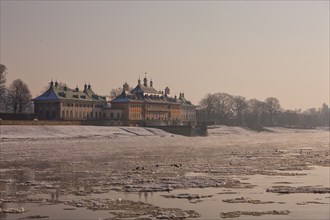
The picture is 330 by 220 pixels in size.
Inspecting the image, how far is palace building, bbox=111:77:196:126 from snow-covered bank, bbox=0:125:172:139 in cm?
1726

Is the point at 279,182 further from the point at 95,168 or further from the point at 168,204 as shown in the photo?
the point at 95,168

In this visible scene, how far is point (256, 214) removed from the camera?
16922 millimetres

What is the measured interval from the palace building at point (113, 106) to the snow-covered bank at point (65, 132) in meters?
12.2

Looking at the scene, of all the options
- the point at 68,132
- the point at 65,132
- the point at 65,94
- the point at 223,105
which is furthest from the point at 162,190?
the point at 223,105

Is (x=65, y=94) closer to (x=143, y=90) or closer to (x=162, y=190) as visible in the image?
(x=143, y=90)

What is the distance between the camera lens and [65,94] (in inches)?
4353

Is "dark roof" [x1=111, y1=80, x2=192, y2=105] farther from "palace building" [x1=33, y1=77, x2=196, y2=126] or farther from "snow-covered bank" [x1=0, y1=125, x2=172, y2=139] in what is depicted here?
"snow-covered bank" [x1=0, y1=125, x2=172, y2=139]

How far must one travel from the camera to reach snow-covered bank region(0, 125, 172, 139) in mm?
70850

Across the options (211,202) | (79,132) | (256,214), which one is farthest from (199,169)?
(79,132)

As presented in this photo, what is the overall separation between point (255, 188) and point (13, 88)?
298 feet

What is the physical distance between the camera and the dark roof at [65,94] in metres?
108

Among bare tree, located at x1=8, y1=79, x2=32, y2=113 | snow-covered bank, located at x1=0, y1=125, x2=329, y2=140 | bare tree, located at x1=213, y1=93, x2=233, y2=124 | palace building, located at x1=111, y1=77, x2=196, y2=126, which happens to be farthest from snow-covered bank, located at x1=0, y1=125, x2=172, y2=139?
bare tree, located at x1=213, y1=93, x2=233, y2=124

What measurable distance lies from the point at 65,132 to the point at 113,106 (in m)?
43.5

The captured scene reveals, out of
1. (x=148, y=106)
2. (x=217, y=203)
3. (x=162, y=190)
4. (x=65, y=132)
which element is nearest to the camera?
(x=217, y=203)
